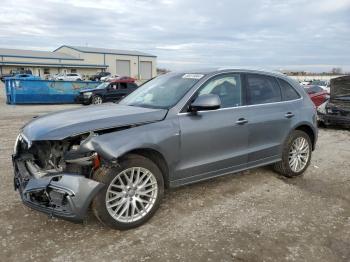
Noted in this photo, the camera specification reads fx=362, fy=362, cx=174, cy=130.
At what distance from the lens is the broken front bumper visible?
11.2 feet

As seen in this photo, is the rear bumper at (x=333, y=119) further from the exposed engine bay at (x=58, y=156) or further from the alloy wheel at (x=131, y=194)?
the exposed engine bay at (x=58, y=156)

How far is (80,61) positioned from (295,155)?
Result: 7486 centimetres

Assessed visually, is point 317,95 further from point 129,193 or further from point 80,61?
point 80,61

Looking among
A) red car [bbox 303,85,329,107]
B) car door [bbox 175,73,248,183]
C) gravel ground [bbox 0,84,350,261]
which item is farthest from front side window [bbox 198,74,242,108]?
red car [bbox 303,85,329,107]

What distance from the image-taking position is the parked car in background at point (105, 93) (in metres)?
20.0

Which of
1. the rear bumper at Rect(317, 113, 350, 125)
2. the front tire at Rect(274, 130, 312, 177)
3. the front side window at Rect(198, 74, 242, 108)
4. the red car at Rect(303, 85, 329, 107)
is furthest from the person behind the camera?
the red car at Rect(303, 85, 329, 107)

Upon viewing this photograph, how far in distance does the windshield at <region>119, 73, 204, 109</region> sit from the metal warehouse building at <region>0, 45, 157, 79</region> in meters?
62.9

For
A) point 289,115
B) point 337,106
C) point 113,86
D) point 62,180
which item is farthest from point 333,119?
point 113,86

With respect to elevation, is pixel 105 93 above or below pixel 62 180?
above

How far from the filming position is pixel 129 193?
12.6 ft

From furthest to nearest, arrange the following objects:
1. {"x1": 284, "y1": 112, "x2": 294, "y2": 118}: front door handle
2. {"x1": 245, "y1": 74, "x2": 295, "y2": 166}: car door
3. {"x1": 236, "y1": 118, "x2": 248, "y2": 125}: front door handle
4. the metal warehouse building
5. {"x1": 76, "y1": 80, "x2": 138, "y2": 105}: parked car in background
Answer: the metal warehouse building
{"x1": 76, "y1": 80, "x2": 138, "y2": 105}: parked car in background
{"x1": 284, "y1": 112, "x2": 294, "y2": 118}: front door handle
{"x1": 245, "y1": 74, "x2": 295, "y2": 166}: car door
{"x1": 236, "y1": 118, "x2": 248, "y2": 125}: front door handle

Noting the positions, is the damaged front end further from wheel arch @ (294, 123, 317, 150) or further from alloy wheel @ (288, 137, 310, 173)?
wheel arch @ (294, 123, 317, 150)

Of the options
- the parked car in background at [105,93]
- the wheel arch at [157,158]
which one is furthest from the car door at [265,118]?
the parked car in background at [105,93]

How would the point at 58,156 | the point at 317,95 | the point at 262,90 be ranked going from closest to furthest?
the point at 58,156 → the point at 262,90 → the point at 317,95
